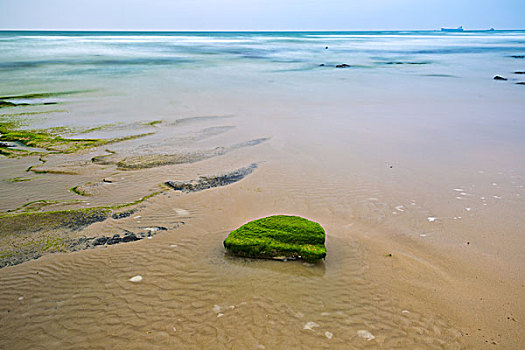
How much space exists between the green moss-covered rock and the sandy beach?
0.15 m

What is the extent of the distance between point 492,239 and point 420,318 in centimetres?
248

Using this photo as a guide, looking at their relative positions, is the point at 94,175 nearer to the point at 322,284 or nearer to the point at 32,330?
the point at 32,330

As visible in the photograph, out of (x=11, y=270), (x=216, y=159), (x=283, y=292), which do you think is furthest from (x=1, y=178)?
→ (x=283, y=292)

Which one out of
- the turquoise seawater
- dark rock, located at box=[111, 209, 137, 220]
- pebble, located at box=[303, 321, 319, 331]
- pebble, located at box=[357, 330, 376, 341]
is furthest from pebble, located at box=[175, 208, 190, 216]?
the turquoise seawater

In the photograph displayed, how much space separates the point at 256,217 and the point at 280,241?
1.30 m

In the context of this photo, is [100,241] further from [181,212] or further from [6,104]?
[6,104]

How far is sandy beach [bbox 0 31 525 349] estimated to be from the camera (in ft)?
13.7

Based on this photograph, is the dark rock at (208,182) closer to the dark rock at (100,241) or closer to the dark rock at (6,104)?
the dark rock at (100,241)

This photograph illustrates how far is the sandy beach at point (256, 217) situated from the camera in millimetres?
4164

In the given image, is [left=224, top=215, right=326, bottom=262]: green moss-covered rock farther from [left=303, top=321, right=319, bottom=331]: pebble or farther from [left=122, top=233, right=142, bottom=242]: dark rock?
[left=122, top=233, right=142, bottom=242]: dark rock

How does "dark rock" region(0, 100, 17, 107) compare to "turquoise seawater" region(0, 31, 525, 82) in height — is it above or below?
below

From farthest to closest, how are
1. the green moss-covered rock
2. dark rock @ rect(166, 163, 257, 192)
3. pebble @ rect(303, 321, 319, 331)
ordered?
dark rock @ rect(166, 163, 257, 192), the green moss-covered rock, pebble @ rect(303, 321, 319, 331)

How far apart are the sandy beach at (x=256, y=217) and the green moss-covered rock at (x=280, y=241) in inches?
5.8

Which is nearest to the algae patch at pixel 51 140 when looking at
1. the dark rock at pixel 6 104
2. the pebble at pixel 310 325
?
the dark rock at pixel 6 104
